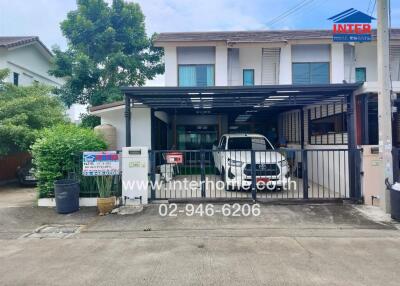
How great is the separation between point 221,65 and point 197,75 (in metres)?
1.40

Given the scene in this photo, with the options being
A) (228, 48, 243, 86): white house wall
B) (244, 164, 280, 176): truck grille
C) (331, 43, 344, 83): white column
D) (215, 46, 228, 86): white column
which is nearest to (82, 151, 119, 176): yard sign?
(244, 164, 280, 176): truck grille

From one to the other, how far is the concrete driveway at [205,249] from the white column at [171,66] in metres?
9.52

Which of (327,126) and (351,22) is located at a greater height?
(351,22)

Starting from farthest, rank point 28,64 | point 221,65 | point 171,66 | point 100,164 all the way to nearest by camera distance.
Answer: point 28,64, point 171,66, point 221,65, point 100,164

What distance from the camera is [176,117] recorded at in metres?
16.3

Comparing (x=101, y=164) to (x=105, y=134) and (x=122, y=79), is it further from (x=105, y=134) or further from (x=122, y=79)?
(x=122, y=79)

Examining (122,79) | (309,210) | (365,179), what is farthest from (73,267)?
(122,79)

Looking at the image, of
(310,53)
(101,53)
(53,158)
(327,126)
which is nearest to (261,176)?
(327,126)

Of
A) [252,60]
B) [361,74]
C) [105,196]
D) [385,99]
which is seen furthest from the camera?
[361,74]

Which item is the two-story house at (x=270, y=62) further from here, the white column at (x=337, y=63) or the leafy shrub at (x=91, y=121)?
the leafy shrub at (x=91, y=121)

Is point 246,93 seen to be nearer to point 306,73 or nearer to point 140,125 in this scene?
point 140,125

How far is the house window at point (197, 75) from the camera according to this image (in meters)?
15.5

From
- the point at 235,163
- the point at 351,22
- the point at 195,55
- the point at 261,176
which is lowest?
the point at 261,176

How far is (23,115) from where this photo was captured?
11398 mm
